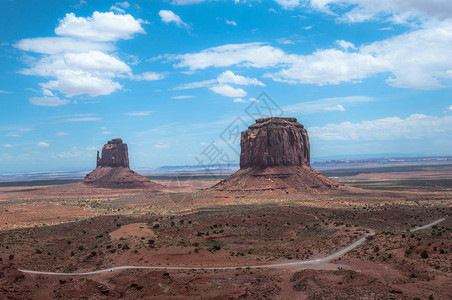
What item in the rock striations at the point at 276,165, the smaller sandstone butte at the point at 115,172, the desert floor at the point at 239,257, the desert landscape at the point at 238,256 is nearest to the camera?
the desert floor at the point at 239,257

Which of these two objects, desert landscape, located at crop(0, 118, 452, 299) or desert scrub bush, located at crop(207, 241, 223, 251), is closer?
desert landscape, located at crop(0, 118, 452, 299)

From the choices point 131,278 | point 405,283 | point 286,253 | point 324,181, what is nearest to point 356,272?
point 405,283

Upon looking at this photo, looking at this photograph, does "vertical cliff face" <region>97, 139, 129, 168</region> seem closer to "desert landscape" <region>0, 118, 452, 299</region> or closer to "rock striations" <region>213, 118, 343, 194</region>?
"rock striations" <region>213, 118, 343, 194</region>

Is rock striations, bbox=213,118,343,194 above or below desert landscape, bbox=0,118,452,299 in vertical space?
above

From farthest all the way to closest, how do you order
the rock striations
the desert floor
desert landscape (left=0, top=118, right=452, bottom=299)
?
the rock striations → desert landscape (left=0, top=118, right=452, bottom=299) → the desert floor

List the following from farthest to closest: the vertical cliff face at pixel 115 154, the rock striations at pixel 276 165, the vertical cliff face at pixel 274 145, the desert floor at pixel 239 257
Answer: the vertical cliff face at pixel 115 154 → the vertical cliff face at pixel 274 145 → the rock striations at pixel 276 165 → the desert floor at pixel 239 257

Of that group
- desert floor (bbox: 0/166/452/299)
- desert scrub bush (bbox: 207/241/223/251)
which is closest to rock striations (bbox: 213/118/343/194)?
desert floor (bbox: 0/166/452/299)

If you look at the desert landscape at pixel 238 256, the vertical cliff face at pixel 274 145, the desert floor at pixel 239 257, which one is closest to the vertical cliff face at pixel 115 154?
the vertical cliff face at pixel 274 145

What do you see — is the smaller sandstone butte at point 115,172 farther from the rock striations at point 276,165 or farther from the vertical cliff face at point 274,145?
the rock striations at point 276,165
